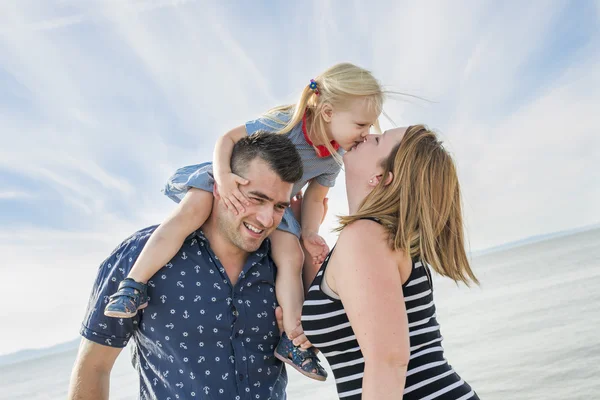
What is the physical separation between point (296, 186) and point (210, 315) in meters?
1.00

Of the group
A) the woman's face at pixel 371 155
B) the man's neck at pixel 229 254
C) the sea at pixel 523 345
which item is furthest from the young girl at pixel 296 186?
the sea at pixel 523 345

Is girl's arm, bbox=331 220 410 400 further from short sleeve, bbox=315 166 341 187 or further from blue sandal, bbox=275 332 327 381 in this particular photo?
short sleeve, bbox=315 166 341 187

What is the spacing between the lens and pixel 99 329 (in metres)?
2.93

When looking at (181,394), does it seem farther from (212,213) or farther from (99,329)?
(212,213)

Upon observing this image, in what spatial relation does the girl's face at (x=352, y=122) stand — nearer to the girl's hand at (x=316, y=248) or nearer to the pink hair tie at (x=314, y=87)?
the pink hair tie at (x=314, y=87)

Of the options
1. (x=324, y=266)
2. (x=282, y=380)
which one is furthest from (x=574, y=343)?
(x=324, y=266)

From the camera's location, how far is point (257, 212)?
3.08m

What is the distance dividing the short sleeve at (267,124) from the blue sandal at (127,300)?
109 centimetres

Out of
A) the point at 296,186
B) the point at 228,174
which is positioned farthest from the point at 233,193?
the point at 296,186

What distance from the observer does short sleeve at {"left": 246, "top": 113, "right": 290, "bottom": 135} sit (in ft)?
11.5

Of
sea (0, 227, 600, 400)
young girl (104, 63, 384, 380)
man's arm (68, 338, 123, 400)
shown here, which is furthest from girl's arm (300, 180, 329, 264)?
sea (0, 227, 600, 400)

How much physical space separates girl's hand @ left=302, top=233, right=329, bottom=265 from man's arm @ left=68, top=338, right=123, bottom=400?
44.4 inches

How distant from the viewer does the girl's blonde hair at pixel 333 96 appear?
3.58m

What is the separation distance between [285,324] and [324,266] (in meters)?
0.71
